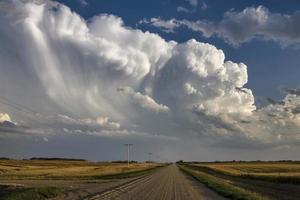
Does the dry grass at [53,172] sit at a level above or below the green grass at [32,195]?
above

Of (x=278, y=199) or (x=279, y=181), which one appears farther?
(x=279, y=181)

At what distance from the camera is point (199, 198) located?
99.6ft

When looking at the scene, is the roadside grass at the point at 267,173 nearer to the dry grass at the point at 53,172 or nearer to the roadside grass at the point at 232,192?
the roadside grass at the point at 232,192

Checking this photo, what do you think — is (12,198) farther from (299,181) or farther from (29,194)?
(299,181)

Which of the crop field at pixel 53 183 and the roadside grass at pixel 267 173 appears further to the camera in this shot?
the roadside grass at pixel 267 173

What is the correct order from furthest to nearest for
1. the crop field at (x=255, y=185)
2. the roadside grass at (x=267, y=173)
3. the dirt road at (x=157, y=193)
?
the roadside grass at (x=267, y=173)
the crop field at (x=255, y=185)
the dirt road at (x=157, y=193)

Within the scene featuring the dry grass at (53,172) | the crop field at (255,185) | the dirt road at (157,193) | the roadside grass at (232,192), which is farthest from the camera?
the dry grass at (53,172)

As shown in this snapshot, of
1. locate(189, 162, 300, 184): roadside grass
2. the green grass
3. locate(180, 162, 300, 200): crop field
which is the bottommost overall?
the green grass

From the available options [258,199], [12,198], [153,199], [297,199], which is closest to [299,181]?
[297,199]

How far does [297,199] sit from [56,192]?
18656 millimetres

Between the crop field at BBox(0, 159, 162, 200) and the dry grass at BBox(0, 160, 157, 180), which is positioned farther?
the dry grass at BBox(0, 160, 157, 180)

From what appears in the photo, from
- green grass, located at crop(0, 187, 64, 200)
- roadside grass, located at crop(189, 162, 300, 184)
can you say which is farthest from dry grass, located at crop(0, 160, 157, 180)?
green grass, located at crop(0, 187, 64, 200)

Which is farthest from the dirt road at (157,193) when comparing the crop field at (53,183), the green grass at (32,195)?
the green grass at (32,195)

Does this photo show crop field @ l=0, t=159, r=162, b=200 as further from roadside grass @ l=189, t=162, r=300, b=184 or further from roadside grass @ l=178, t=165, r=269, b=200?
roadside grass @ l=189, t=162, r=300, b=184
